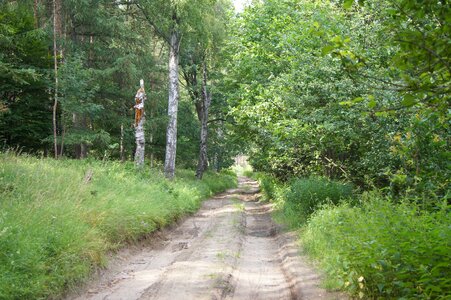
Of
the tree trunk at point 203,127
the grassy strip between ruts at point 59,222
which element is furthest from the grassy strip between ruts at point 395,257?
the tree trunk at point 203,127

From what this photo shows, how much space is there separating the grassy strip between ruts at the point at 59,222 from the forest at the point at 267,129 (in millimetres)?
34

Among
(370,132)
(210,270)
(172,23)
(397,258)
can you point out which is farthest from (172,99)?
(397,258)

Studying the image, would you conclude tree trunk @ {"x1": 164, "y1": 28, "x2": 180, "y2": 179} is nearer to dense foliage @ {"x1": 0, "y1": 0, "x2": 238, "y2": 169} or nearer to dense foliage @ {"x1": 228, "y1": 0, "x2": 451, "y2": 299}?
dense foliage @ {"x1": 0, "y1": 0, "x2": 238, "y2": 169}

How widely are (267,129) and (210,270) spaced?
335 inches

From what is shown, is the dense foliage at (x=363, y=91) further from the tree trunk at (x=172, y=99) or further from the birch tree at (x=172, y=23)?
the tree trunk at (x=172, y=99)

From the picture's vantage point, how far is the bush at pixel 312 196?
1181 cm

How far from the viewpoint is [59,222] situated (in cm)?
686

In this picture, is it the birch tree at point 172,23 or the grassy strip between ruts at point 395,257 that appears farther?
the birch tree at point 172,23

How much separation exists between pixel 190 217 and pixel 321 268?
897 centimetres

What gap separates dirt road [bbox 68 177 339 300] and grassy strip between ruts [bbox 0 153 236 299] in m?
0.47

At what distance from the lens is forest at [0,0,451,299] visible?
4469 millimetres

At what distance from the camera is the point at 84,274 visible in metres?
6.47

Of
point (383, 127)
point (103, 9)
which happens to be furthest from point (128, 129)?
point (383, 127)

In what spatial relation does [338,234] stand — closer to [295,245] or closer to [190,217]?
[295,245]
